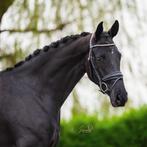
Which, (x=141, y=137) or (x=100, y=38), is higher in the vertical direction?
(x=100, y=38)

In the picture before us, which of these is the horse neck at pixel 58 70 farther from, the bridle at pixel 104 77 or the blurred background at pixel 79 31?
the blurred background at pixel 79 31

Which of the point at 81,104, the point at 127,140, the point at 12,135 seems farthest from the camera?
the point at 81,104

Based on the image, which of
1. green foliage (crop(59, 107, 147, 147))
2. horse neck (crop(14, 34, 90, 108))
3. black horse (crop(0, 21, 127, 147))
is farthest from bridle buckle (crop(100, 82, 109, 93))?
green foliage (crop(59, 107, 147, 147))

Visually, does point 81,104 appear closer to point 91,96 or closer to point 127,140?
point 91,96

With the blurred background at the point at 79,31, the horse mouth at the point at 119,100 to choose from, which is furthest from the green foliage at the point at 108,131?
the horse mouth at the point at 119,100

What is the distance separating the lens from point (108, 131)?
11.2 meters

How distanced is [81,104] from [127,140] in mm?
1660

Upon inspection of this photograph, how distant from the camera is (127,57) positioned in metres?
12.6

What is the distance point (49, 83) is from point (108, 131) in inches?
176

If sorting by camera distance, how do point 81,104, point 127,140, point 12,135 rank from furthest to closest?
point 81,104 → point 127,140 → point 12,135

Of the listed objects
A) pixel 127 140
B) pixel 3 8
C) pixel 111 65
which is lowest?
pixel 127 140

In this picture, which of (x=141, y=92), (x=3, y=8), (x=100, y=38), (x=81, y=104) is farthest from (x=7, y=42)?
(x=100, y=38)

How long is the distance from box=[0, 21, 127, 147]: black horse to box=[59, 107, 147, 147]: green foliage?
387cm

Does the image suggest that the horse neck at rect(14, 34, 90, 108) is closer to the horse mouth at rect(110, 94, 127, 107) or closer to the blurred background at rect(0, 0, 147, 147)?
the horse mouth at rect(110, 94, 127, 107)
